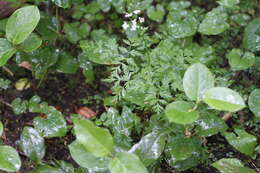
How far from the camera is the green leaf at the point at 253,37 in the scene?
80.4 inches

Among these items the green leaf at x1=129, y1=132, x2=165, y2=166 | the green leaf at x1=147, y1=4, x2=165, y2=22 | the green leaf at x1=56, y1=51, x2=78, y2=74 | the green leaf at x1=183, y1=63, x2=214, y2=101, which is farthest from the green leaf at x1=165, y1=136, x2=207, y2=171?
the green leaf at x1=147, y1=4, x2=165, y2=22

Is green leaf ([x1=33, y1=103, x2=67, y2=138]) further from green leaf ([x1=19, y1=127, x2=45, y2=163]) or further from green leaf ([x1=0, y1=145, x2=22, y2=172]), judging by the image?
Answer: green leaf ([x1=0, y1=145, x2=22, y2=172])

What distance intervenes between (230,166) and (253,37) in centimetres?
94

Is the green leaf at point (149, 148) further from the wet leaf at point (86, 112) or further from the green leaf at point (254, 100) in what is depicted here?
the wet leaf at point (86, 112)

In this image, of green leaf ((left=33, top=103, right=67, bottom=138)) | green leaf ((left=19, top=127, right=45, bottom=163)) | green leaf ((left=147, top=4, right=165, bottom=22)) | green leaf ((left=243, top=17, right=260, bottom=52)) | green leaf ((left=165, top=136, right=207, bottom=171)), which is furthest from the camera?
green leaf ((left=147, top=4, right=165, bottom=22))

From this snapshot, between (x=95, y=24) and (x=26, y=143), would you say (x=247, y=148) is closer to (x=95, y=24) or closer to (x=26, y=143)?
(x=26, y=143)

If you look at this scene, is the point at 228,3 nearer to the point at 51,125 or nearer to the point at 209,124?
the point at 209,124

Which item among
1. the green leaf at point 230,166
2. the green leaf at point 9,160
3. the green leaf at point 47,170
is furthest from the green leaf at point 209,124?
the green leaf at point 9,160

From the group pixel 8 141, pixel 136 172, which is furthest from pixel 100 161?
pixel 8 141

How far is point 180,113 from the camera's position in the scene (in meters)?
1.26

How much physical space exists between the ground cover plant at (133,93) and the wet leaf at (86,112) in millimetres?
10

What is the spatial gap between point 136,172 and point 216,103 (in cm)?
42

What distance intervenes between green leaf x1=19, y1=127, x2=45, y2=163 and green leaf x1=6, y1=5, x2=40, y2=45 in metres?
0.53

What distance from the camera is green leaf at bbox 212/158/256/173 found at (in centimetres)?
152
